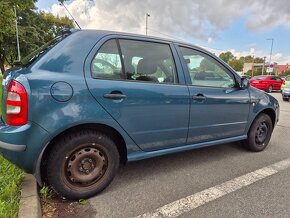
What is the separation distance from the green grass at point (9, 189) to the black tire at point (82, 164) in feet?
1.15

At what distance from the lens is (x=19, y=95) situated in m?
2.22

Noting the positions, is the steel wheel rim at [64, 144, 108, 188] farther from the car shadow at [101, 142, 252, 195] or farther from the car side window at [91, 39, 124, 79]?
the car side window at [91, 39, 124, 79]

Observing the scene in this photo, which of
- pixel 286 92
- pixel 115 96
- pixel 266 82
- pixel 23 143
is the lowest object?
pixel 286 92

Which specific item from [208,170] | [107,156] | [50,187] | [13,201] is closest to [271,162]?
[208,170]

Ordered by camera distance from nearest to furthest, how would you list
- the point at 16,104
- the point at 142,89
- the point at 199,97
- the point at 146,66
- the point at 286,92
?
the point at 16,104, the point at 142,89, the point at 146,66, the point at 199,97, the point at 286,92

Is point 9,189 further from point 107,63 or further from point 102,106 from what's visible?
point 107,63

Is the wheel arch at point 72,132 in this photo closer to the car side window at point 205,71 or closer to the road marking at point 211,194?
the road marking at point 211,194

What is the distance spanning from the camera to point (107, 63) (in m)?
2.67

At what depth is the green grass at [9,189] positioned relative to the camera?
2127 millimetres

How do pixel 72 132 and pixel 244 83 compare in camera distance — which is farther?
pixel 244 83

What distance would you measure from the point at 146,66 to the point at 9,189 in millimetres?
1926

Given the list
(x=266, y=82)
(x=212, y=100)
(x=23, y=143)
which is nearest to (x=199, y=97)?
(x=212, y=100)

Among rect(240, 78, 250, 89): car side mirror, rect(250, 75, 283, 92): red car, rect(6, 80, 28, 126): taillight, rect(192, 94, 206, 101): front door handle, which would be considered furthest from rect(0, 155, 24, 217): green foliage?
rect(250, 75, 283, 92): red car

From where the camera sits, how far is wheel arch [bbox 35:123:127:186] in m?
2.45
